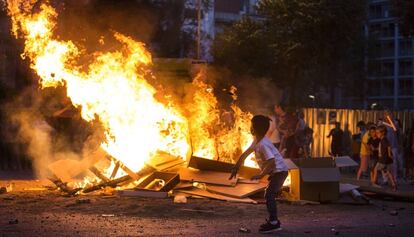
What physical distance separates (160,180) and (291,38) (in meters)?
23.9

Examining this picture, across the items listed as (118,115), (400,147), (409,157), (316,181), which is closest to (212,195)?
(316,181)

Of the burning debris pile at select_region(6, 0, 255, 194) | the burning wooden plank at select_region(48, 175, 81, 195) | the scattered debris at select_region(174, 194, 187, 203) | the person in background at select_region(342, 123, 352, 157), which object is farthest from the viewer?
the person in background at select_region(342, 123, 352, 157)

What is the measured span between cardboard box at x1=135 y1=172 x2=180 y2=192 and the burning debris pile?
0.08 meters

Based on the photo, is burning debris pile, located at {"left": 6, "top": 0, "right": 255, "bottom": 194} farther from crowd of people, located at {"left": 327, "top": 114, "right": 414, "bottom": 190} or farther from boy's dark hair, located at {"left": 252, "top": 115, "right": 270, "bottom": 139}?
boy's dark hair, located at {"left": 252, "top": 115, "right": 270, "bottom": 139}

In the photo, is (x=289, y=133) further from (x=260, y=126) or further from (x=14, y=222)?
(x=14, y=222)

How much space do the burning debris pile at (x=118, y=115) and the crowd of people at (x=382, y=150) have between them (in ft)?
10.7

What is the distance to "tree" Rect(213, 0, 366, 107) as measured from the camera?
33812 millimetres

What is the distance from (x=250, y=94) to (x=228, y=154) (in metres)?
14.8

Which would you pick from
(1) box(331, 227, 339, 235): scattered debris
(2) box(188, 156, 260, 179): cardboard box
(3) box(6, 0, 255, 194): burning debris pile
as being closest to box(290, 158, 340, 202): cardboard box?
(2) box(188, 156, 260, 179): cardboard box

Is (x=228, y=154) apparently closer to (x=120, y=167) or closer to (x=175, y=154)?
(x=175, y=154)

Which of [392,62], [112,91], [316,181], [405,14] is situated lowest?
[316,181]

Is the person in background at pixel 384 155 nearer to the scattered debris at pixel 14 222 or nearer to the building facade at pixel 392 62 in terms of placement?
the scattered debris at pixel 14 222

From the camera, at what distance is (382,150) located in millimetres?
14953

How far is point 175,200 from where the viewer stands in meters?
11.4
